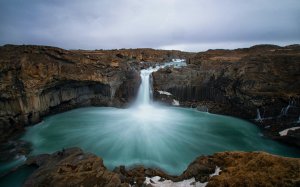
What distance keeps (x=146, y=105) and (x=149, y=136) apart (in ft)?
34.5

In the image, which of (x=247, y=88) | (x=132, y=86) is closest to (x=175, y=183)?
(x=247, y=88)

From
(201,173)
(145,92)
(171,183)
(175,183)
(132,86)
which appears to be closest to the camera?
(201,173)

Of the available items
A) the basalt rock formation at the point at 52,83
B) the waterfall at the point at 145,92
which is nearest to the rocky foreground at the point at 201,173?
the basalt rock formation at the point at 52,83

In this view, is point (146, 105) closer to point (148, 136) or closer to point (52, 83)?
point (148, 136)

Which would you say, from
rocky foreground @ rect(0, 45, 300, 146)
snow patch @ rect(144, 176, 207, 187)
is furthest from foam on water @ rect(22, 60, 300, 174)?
snow patch @ rect(144, 176, 207, 187)

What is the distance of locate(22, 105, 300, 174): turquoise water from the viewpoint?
1662 cm

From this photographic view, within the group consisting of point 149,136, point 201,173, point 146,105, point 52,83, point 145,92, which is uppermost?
point 52,83

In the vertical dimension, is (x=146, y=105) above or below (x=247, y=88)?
below

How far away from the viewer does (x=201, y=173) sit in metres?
10.0

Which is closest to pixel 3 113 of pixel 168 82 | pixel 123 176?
pixel 123 176

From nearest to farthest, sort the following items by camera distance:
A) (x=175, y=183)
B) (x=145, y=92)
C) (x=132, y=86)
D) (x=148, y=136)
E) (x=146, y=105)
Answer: (x=175, y=183) → (x=148, y=136) → (x=146, y=105) → (x=132, y=86) → (x=145, y=92)

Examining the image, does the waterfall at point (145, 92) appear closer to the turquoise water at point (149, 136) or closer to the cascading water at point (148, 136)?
the cascading water at point (148, 136)

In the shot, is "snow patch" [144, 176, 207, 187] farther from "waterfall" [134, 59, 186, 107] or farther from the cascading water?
→ "waterfall" [134, 59, 186, 107]

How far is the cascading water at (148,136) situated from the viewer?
16.6 meters
